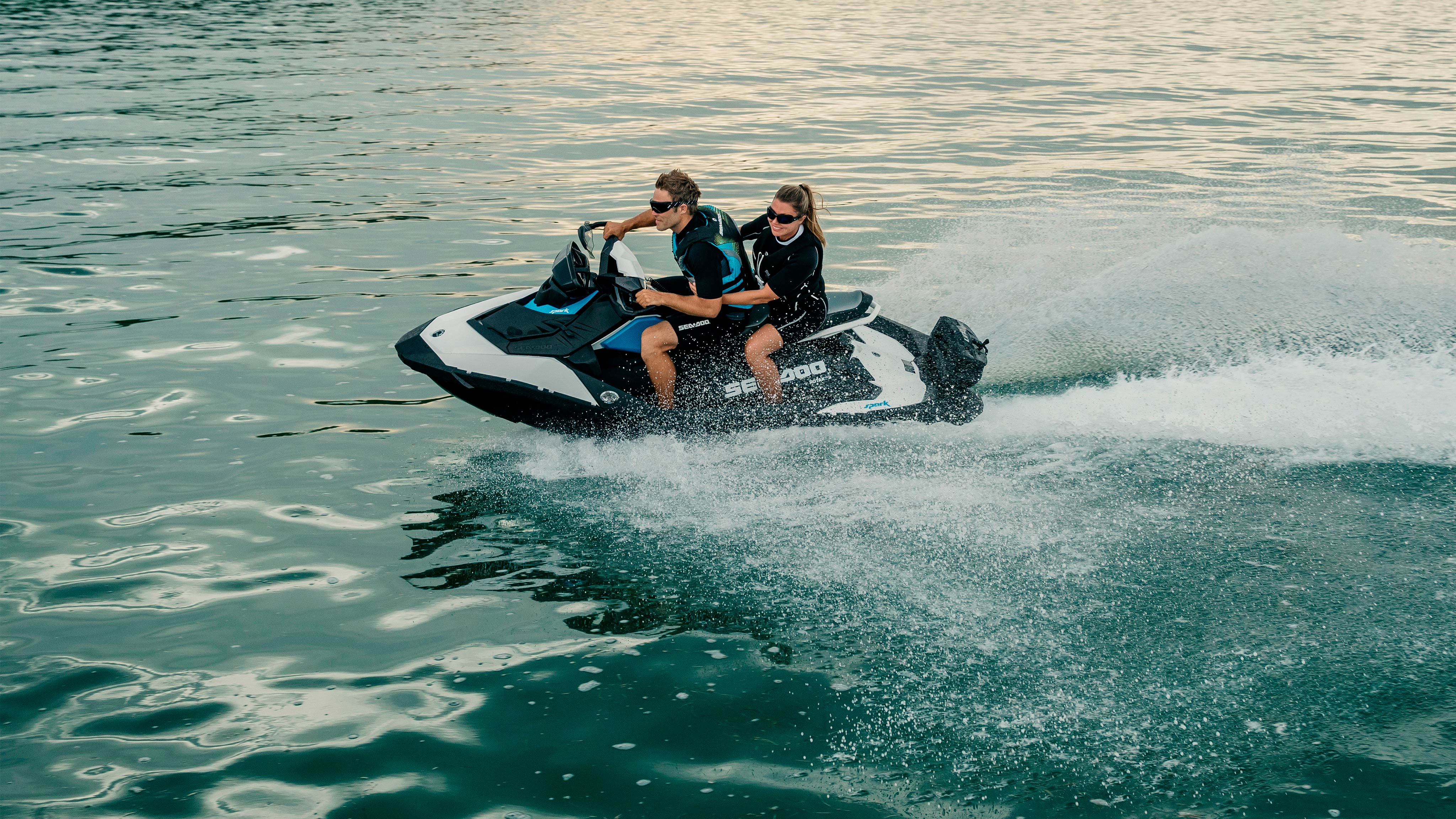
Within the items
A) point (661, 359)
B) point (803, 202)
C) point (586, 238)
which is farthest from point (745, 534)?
point (586, 238)

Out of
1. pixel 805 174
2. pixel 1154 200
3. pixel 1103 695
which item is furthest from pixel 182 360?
pixel 1154 200

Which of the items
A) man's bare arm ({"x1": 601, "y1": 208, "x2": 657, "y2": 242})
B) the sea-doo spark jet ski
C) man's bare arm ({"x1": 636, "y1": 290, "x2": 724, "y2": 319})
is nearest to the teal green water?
the sea-doo spark jet ski

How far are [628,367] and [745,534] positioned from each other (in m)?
1.57

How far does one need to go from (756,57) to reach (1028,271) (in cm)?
2108

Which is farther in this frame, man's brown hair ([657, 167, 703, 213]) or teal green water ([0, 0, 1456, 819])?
man's brown hair ([657, 167, 703, 213])

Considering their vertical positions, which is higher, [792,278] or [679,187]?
[679,187]

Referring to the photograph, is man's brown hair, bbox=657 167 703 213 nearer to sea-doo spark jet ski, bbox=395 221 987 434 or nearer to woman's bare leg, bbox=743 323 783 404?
sea-doo spark jet ski, bbox=395 221 987 434

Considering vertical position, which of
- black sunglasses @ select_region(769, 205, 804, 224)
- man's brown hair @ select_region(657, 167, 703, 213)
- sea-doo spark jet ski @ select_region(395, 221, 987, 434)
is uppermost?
man's brown hair @ select_region(657, 167, 703, 213)

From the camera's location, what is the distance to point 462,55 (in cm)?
2834

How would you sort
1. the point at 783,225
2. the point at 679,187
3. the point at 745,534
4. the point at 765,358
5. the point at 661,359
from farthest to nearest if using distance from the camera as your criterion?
the point at 765,358
the point at 661,359
the point at 783,225
the point at 679,187
the point at 745,534

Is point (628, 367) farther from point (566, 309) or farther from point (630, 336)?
point (566, 309)

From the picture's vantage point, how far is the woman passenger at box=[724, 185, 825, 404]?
640cm

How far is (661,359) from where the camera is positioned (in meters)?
6.52

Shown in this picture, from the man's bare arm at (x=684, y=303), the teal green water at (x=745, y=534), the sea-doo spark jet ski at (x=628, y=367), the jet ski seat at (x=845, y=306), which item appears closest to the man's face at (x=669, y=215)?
the sea-doo spark jet ski at (x=628, y=367)
